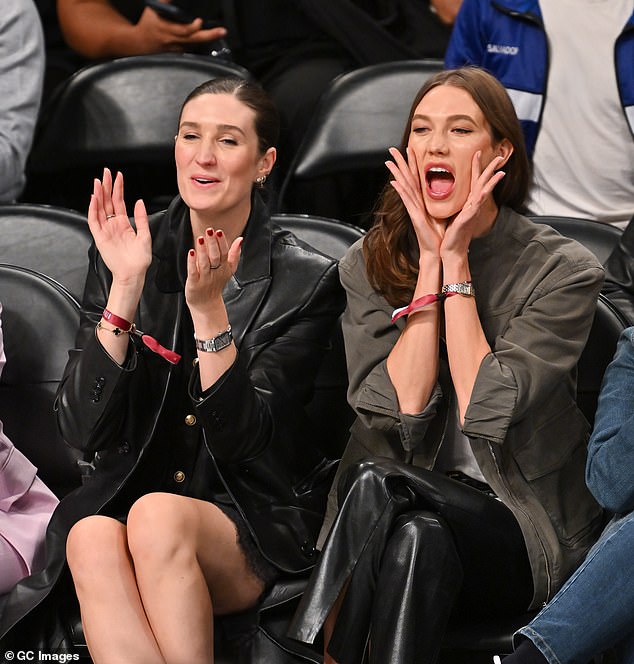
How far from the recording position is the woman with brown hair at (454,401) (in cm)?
196

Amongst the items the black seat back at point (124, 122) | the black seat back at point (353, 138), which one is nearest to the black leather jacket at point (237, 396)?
the black seat back at point (353, 138)

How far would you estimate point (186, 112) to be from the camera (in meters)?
2.44

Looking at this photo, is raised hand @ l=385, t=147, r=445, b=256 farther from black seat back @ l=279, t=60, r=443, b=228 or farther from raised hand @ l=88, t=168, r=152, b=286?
black seat back @ l=279, t=60, r=443, b=228

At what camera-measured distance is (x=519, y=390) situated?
6.91ft

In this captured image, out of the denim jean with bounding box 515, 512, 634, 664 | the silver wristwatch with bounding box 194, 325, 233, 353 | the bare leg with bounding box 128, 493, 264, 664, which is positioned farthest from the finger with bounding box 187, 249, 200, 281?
the denim jean with bounding box 515, 512, 634, 664

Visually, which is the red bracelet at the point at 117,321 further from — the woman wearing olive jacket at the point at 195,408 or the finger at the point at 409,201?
the finger at the point at 409,201

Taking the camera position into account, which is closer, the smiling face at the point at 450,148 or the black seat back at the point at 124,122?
the smiling face at the point at 450,148

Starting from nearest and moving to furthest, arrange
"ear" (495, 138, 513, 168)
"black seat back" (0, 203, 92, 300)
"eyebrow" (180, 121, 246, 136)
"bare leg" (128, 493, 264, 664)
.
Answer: "bare leg" (128, 493, 264, 664)
"ear" (495, 138, 513, 168)
"eyebrow" (180, 121, 246, 136)
"black seat back" (0, 203, 92, 300)

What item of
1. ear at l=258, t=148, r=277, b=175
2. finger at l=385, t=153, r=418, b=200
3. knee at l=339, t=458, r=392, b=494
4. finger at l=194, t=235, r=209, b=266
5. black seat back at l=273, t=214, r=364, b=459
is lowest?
black seat back at l=273, t=214, r=364, b=459

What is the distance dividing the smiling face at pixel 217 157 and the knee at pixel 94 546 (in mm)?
603

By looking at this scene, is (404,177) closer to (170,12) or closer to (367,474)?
(367,474)

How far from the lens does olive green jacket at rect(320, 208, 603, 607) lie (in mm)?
2115

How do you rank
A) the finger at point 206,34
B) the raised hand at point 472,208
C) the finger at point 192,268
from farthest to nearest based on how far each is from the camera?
the finger at point 206,34
the raised hand at point 472,208
the finger at point 192,268

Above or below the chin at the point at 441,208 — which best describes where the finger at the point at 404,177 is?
above
